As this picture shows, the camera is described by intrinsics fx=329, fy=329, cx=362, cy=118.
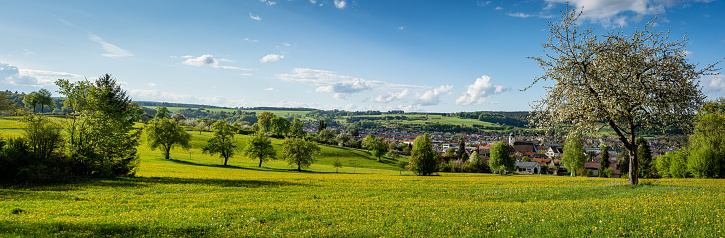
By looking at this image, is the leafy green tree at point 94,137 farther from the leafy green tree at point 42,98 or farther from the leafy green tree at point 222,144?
the leafy green tree at point 42,98

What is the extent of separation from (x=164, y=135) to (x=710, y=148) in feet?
307

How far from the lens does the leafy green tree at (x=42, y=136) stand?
26344mm

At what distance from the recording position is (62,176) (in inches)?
1005

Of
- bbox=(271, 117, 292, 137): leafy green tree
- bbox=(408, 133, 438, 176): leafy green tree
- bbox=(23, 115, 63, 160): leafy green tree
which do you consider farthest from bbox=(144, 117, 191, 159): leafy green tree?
bbox=(271, 117, 292, 137): leafy green tree

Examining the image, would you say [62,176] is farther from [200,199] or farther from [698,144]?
[698,144]

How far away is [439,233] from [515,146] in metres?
205

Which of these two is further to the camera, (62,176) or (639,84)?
(62,176)

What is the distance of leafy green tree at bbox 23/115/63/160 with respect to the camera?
26.3 m

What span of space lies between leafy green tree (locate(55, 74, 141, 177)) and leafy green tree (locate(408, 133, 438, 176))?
46049 mm

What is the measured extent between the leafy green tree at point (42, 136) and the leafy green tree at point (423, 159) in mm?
51519

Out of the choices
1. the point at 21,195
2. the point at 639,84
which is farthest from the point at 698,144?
the point at 21,195


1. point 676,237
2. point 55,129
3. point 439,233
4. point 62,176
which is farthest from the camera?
point 55,129

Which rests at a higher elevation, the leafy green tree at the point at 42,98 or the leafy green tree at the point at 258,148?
the leafy green tree at the point at 42,98

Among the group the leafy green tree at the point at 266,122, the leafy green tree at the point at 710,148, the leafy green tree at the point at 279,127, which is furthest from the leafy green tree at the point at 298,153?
the leafy green tree at the point at 266,122
